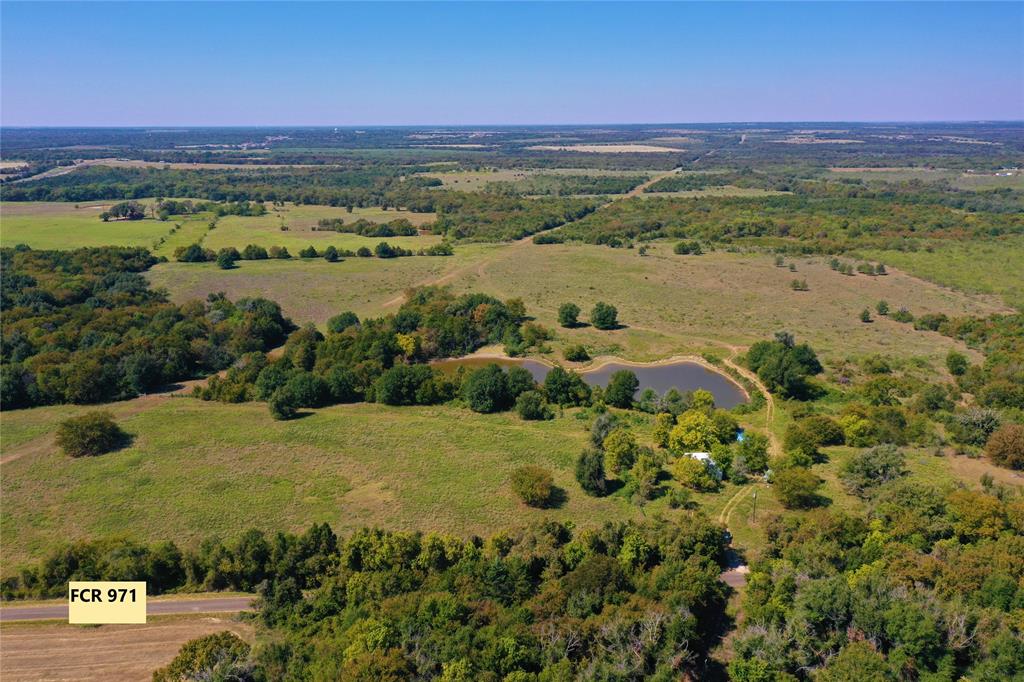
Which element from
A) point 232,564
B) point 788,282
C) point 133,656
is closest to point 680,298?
point 788,282

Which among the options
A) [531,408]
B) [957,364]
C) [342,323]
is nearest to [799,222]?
[957,364]

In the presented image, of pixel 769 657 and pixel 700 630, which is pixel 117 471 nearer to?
pixel 700 630

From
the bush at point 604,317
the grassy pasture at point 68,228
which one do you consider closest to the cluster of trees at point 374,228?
the grassy pasture at point 68,228

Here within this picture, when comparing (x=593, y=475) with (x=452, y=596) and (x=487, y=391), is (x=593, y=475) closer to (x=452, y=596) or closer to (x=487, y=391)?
(x=487, y=391)

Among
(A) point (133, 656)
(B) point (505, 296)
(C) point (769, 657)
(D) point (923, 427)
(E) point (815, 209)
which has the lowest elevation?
(A) point (133, 656)

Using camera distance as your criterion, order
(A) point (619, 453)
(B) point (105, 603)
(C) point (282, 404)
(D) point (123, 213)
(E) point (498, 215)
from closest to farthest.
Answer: (B) point (105, 603), (A) point (619, 453), (C) point (282, 404), (D) point (123, 213), (E) point (498, 215)

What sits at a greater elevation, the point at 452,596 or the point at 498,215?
the point at 498,215

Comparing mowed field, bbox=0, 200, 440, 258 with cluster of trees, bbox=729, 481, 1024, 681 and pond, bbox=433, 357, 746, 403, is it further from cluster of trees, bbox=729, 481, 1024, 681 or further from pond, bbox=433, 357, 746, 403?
cluster of trees, bbox=729, 481, 1024, 681

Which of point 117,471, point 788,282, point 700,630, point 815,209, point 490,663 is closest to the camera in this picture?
point 490,663

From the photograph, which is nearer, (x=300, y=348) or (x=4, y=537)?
(x=4, y=537)
